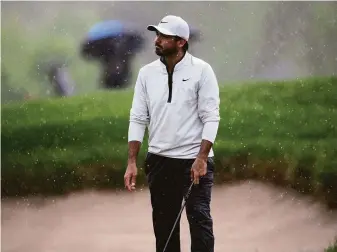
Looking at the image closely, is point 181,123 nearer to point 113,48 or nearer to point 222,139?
point 222,139

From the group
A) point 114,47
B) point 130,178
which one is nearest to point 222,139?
point 114,47

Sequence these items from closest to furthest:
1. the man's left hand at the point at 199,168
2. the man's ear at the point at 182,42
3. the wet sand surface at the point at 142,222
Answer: the man's left hand at the point at 199,168
the man's ear at the point at 182,42
the wet sand surface at the point at 142,222

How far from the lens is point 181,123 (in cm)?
295

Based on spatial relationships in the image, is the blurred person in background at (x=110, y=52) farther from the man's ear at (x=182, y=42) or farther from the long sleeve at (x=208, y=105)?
the long sleeve at (x=208, y=105)

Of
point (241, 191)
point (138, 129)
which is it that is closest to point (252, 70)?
point (241, 191)

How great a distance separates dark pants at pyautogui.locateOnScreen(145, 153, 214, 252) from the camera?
296 centimetres

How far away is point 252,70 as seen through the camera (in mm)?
3730

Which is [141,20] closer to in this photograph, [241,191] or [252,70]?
[252,70]

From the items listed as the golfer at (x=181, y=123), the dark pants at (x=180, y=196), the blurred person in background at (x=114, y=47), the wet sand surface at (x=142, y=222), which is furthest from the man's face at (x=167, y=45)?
the wet sand surface at (x=142, y=222)

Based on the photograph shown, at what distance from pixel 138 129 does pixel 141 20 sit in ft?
2.95

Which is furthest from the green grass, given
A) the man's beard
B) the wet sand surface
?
the man's beard

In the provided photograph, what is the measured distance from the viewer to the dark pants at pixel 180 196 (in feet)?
9.70

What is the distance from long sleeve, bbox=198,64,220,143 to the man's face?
157 millimetres

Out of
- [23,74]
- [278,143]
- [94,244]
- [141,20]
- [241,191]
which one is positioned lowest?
[94,244]
